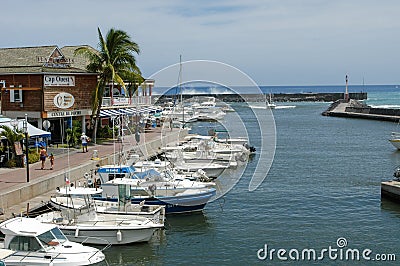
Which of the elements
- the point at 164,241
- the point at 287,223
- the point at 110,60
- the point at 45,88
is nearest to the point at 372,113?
the point at 110,60

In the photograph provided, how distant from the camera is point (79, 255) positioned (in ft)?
70.7

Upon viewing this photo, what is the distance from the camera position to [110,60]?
2044 inches

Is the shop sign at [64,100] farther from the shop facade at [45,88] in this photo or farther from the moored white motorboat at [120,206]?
the moored white motorboat at [120,206]

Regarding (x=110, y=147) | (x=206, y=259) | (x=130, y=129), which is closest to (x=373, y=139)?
(x=130, y=129)

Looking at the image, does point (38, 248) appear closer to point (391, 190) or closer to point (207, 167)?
point (391, 190)

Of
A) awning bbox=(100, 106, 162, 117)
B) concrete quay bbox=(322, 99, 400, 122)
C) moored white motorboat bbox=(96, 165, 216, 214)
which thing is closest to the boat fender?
moored white motorboat bbox=(96, 165, 216, 214)

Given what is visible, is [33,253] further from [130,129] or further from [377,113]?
[377,113]

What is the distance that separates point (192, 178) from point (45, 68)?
57.5 feet

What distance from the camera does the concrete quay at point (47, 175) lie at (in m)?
28.2

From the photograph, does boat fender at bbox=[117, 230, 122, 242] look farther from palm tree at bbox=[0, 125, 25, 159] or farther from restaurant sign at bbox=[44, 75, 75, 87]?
restaurant sign at bbox=[44, 75, 75, 87]

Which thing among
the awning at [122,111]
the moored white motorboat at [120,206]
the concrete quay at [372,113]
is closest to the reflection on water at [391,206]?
the moored white motorboat at [120,206]

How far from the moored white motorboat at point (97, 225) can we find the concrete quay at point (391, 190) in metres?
15.6

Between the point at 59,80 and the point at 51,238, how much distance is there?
26722 mm

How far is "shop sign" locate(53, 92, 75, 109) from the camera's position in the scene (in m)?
46.4
